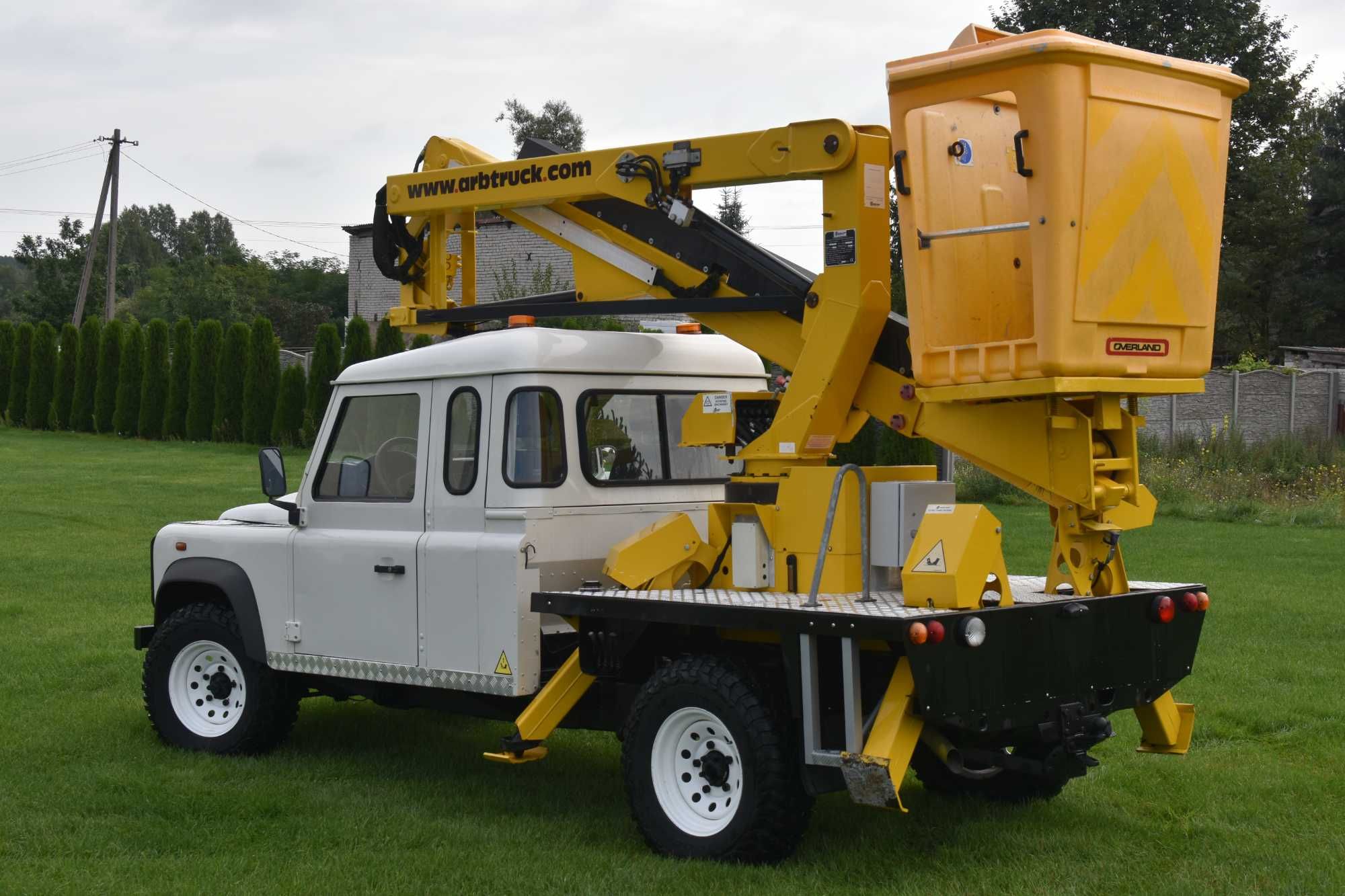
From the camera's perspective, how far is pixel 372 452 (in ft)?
26.2

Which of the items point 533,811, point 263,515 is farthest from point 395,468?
point 533,811

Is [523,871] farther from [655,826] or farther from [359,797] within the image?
[359,797]

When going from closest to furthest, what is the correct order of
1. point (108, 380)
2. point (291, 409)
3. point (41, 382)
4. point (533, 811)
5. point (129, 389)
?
point (533, 811) < point (291, 409) < point (129, 389) < point (108, 380) < point (41, 382)

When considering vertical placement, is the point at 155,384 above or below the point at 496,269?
below

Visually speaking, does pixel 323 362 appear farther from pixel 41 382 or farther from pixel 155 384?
pixel 41 382

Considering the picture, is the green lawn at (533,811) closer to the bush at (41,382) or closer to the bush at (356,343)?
the bush at (356,343)

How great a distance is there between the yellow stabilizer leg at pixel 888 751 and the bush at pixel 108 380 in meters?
36.4

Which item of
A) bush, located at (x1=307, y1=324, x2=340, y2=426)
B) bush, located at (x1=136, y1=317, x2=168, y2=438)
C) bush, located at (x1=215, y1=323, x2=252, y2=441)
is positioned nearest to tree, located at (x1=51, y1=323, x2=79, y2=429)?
bush, located at (x1=136, y1=317, x2=168, y2=438)

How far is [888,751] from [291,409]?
29899 mm

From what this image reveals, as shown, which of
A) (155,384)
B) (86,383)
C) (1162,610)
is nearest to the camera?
(1162,610)

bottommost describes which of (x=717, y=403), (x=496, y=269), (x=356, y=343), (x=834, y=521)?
(x=834, y=521)

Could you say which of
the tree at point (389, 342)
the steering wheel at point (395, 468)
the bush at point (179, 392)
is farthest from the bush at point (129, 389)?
the steering wheel at point (395, 468)

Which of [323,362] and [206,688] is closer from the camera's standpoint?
[206,688]

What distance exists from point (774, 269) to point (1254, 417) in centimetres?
2446
